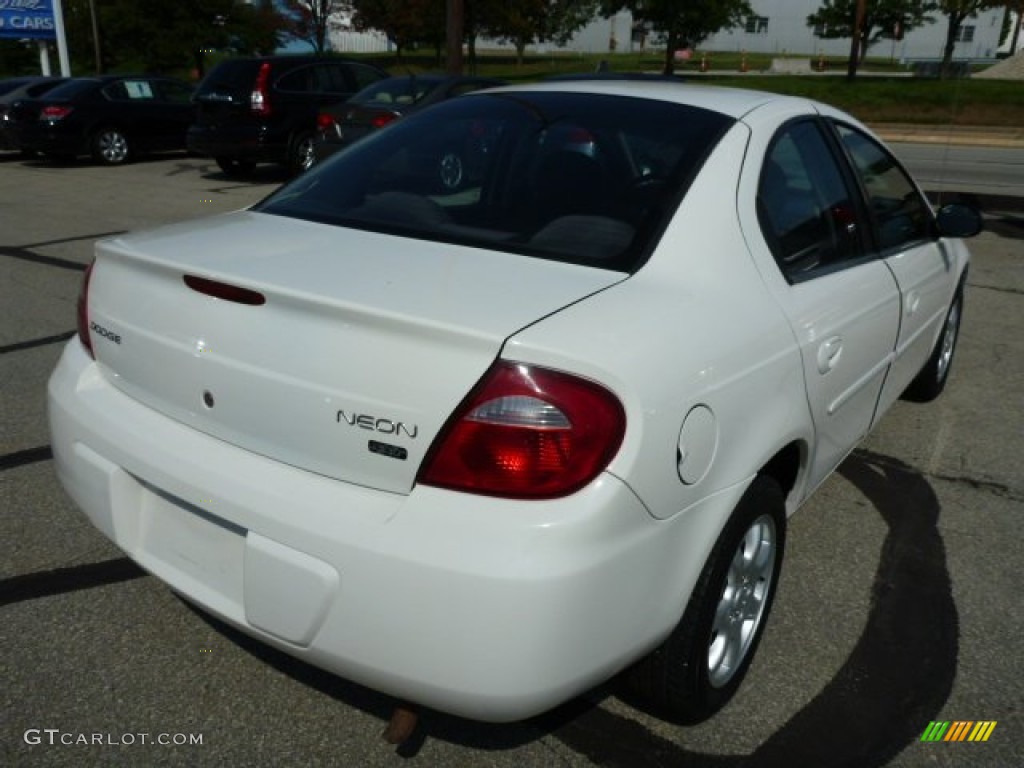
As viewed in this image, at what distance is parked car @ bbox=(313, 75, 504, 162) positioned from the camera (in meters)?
10.8

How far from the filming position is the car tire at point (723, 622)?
7.27 ft

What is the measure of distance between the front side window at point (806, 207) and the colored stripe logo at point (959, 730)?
4.08 feet

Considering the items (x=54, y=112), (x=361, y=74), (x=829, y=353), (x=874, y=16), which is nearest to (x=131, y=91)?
(x=54, y=112)

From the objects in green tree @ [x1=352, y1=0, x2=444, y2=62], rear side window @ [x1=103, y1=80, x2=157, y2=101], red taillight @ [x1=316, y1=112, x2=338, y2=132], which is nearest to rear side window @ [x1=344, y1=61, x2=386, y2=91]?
red taillight @ [x1=316, y1=112, x2=338, y2=132]

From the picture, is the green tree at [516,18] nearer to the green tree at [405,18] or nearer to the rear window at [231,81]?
the green tree at [405,18]

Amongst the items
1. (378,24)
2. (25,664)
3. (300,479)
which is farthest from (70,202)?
(378,24)

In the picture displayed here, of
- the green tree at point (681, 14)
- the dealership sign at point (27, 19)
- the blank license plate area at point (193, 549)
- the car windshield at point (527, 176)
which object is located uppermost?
the green tree at point (681, 14)

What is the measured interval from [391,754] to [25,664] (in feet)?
3.59

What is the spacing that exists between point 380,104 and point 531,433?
9808 millimetres

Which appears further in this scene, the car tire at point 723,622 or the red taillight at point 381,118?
the red taillight at point 381,118

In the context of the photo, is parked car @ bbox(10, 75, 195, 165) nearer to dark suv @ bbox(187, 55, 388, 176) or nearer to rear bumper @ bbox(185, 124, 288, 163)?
dark suv @ bbox(187, 55, 388, 176)

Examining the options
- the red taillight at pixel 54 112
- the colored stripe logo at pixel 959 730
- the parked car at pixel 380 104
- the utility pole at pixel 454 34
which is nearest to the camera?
the colored stripe logo at pixel 959 730

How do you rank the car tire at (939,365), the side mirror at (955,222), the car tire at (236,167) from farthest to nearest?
the car tire at (236,167) → the car tire at (939,365) → the side mirror at (955,222)

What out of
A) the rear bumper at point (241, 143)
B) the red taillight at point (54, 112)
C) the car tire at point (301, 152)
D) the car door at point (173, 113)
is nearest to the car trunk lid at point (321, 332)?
the rear bumper at point (241, 143)
